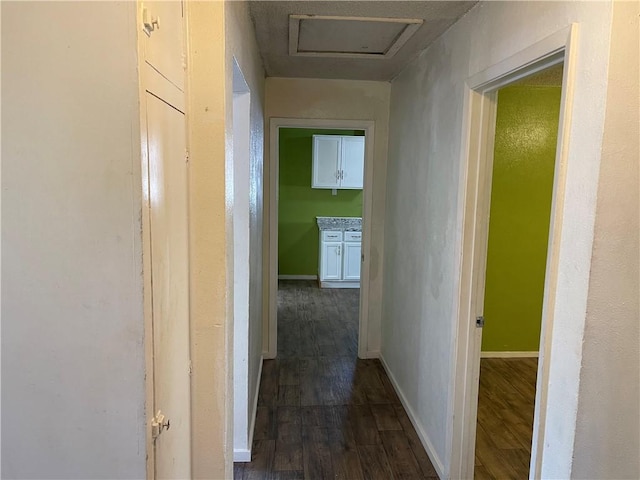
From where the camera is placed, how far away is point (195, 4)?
1310 mm

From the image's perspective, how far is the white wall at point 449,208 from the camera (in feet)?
4.24

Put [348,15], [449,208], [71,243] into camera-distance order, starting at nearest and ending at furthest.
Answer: [71,243] → [348,15] → [449,208]

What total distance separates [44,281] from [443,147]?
6.69 feet

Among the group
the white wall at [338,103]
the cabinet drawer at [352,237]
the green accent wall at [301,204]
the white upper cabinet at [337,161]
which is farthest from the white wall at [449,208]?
the green accent wall at [301,204]

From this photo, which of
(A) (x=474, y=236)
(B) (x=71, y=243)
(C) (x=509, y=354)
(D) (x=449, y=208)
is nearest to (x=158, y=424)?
(B) (x=71, y=243)

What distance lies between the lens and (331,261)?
6680 mm

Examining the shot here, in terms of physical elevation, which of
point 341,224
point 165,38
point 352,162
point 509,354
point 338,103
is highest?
point 338,103

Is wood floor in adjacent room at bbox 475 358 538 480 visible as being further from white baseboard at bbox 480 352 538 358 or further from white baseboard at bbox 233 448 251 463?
white baseboard at bbox 233 448 251 463

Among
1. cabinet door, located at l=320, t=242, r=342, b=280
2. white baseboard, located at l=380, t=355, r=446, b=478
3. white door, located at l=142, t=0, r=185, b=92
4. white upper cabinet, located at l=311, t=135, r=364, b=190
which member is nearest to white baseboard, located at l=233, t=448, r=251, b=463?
white baseboard, located at l=380, t=355, r=446, b=478

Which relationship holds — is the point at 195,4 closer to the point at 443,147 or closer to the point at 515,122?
the point at 443,147

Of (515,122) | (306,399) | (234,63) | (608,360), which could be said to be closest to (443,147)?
(234,63)

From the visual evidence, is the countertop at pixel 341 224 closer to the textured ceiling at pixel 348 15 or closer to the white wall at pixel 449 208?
the white wall at pixel 449 208

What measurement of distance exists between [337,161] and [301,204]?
86 centimetres

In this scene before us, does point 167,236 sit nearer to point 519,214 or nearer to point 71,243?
point 71,243
